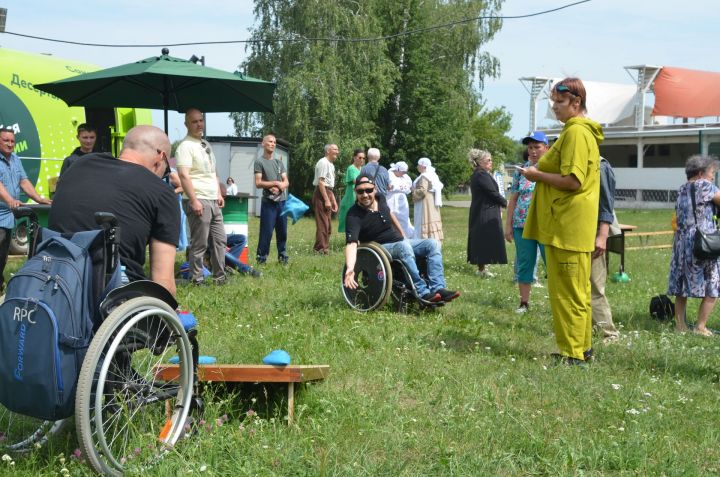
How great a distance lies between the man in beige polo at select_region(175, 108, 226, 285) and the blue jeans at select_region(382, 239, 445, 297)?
2.32 meters

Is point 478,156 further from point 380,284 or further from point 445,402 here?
point 445,402

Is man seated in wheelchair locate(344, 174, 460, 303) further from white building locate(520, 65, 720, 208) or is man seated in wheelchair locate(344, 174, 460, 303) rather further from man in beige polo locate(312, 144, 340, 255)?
white building locate(520, 65, 720, 208)

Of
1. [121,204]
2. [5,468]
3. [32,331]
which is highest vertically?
[121,204]

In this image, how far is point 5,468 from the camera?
12.5ft

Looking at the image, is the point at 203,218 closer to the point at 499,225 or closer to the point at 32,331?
the point at 499,225

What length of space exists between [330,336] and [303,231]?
49.1 feet

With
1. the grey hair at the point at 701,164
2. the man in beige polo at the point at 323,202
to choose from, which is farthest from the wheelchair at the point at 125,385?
the man in beige polo at the point at 323,202

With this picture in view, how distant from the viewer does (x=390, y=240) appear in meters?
8.11

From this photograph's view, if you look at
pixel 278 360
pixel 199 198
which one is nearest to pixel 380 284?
pixel 199 198

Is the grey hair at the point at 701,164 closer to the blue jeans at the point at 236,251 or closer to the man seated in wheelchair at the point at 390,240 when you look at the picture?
the man seated in wheelchair at the point at 390,240

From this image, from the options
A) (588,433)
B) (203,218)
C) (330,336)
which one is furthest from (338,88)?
(588,433)

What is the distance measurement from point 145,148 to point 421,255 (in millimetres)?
4230

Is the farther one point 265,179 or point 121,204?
point 265,179

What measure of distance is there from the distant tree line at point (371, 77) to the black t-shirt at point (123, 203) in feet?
96.9
